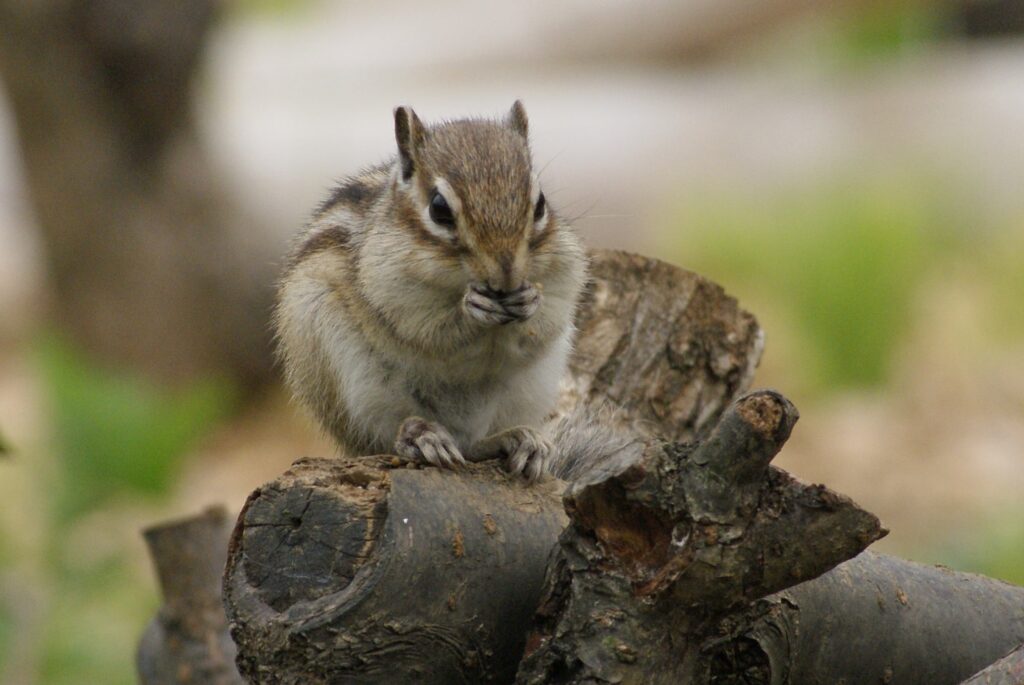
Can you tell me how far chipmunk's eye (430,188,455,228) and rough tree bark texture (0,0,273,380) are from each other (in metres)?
5.10

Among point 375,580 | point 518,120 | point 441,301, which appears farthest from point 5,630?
point 375,580

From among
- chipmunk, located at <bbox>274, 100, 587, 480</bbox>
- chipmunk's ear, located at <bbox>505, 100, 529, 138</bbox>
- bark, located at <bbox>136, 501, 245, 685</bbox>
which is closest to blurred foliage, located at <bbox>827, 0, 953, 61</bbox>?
chipmunk's ear, located at <bbox>505, 100, 529, 138</bbox>

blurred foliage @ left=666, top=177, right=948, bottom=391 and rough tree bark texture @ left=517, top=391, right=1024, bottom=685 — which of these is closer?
rough tree bark texture @ left=517, top=391, right=1024, bottom=685

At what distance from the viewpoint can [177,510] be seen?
6348 millimetres

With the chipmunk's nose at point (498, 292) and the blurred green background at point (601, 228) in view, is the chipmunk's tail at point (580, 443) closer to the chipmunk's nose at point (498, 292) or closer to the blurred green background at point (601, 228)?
the chipmunk's nose at point (498, 292)

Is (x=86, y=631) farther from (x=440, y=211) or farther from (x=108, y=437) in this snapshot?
(x=440, y=211)

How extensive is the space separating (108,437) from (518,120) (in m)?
1.95

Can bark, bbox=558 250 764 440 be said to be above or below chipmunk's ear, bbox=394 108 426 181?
below

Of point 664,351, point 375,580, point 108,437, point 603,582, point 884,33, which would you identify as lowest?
point 108,437

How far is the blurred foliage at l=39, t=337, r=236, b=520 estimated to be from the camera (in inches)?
171

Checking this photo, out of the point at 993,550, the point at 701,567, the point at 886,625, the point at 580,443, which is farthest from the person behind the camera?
the point at 993,550

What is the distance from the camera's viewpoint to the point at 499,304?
270 centimetres

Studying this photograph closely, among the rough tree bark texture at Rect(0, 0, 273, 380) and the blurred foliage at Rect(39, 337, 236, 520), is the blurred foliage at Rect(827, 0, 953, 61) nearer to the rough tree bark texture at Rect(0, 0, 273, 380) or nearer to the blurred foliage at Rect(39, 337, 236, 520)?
the rough tree bark texture at Rect(0, 0, 273, 380)

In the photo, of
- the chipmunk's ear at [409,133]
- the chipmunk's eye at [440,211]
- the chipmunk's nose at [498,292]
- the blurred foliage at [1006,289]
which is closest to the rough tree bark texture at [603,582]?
the chipmunk's nose at [498,292]
